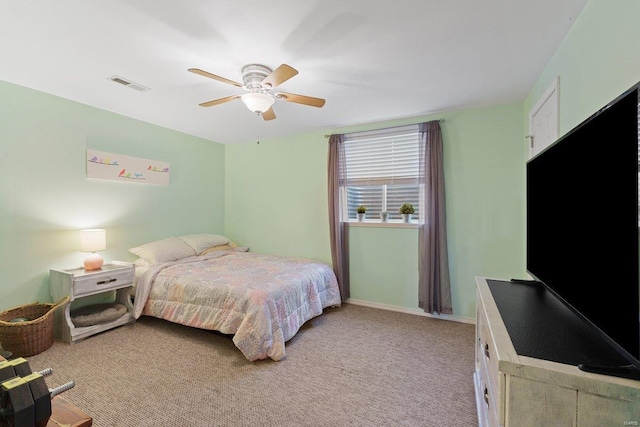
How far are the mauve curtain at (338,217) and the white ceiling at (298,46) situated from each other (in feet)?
2.79

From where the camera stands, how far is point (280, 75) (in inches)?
76.2

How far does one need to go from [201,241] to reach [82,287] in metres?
1.53

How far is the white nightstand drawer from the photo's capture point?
270cm

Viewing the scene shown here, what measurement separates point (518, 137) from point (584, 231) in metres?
A: 2.35

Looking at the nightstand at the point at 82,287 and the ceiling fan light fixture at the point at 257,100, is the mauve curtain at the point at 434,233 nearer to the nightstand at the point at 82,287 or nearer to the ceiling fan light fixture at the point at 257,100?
the ceiling fan light fixture at the point at 257,100

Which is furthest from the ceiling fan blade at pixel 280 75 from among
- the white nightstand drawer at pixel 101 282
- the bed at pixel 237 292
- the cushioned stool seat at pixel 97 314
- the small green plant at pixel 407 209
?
the cushioned stool seat at pixel 97 314

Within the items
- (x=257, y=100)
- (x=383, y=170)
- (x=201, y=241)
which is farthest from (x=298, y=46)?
(x=201, y=241)

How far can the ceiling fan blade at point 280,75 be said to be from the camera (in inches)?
71.6

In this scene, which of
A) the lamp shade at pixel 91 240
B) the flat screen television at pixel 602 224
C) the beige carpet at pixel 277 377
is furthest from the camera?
the lamp shade at pixel 91 240

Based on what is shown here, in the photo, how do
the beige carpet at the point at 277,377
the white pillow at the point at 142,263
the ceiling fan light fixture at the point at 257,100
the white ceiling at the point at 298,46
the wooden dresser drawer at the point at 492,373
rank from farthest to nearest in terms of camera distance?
the white pillow at the point at 142,263
the ceiling fan light fixture at the point at 257,100
the beige carpet at the point at 277,377
the white ceiling at the point at 298,46
the wooden dresser drawer at the point at 492,373

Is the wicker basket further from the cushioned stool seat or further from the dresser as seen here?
the dresser

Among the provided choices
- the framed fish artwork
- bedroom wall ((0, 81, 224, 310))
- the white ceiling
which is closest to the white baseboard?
the white ceiling

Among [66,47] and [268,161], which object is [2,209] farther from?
[268,161]

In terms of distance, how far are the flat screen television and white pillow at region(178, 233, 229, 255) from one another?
12.7 feet
